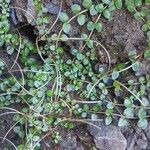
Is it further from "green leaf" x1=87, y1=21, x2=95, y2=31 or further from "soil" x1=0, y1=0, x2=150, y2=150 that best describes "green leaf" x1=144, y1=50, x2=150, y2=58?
"green leaf" x1=87, y1=21, x2=95, y2=31

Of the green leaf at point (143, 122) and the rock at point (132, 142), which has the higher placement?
the green leaf at point (143, 122)

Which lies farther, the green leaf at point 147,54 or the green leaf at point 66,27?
the green leaf at point 66,27

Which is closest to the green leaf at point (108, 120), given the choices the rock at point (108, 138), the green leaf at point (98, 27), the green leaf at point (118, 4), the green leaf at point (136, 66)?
the rock at point (108, 138)

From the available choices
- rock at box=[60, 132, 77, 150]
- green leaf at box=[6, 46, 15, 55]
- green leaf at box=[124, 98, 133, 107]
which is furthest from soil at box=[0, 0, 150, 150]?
green leaf at box=[6, 46, 15, 55]

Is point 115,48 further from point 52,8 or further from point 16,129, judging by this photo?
point 16,129

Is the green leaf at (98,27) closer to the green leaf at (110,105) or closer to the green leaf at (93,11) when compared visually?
the green leaf at (93,11)

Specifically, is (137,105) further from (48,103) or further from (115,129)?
(48,103)

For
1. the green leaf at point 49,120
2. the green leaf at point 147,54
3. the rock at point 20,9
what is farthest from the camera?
the rock at point 20,9

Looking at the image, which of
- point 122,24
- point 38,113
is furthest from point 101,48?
point 38,113
